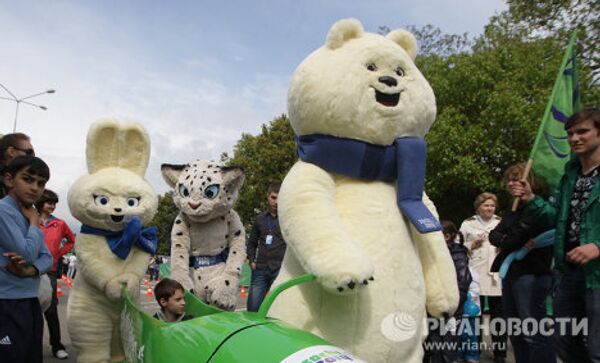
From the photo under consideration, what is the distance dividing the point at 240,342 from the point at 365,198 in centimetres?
123

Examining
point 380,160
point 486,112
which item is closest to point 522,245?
point 380,160

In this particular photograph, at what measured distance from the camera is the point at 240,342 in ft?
5.95

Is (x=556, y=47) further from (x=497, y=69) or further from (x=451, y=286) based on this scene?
(x=451, y=286)

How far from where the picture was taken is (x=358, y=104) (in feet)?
9.12

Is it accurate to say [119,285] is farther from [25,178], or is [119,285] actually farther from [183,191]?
[25,178]

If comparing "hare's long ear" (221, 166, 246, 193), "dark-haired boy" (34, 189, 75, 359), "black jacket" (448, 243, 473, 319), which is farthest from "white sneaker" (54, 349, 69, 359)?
"black jacket" (448, 243, 473, 319)

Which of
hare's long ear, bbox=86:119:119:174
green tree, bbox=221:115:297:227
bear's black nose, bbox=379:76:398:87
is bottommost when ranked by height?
hare's long ear, bbox=86:119:119:174

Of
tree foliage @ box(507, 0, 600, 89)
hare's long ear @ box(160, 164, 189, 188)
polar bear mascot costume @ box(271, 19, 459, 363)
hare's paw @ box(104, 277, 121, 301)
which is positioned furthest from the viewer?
tree foliage @ box(507, 0, 600, 89)

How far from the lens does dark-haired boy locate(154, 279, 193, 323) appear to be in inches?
157

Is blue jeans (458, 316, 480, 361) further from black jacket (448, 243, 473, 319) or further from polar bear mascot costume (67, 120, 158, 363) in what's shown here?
polar bear mascot costume (67, 120, 158, 363)

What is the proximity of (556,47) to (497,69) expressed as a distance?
1.59 metres

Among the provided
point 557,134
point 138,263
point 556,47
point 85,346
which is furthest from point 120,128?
point 556,47

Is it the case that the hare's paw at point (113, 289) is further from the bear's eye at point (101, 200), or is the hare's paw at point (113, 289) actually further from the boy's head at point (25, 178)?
the boy's head at point (25, 178)

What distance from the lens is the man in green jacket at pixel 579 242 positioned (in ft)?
9.46
